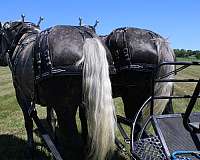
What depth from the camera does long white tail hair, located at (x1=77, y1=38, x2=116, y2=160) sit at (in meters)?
4.36

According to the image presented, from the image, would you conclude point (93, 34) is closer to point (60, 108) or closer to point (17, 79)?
point (60, 108)

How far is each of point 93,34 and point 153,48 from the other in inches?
32.3

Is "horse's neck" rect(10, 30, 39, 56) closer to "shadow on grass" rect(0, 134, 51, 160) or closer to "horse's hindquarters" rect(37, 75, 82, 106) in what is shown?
"shadow on grass" rect(0, 134, 51, 160)

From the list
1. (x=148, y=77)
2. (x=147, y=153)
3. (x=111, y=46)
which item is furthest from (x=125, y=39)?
(x=147, y=153)

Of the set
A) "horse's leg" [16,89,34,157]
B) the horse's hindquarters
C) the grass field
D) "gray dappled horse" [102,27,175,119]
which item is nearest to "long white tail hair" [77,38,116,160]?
the horse's hindquarters

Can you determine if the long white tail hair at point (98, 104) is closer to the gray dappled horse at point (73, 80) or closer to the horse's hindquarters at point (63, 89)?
the gray dappled horse at point (73, 80)

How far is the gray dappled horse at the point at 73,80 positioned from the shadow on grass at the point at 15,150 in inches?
43.6

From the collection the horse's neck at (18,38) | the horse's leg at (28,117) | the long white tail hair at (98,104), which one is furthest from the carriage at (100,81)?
the horse's neck at (18,38)

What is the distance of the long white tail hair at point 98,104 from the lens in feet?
14.3

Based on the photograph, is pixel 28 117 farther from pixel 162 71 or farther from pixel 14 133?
pixel 162 71

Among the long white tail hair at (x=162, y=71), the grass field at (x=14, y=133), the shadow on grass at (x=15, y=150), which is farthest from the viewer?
Answer: the grass field at (x=14, y=133)

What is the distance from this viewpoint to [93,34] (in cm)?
490

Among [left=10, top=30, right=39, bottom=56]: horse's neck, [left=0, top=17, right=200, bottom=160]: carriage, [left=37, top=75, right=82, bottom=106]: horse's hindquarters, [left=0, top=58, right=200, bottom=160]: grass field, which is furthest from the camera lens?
[left=10, top=30, right=39, bottom=56]: horse's neck

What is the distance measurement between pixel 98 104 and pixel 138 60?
1.05 m
